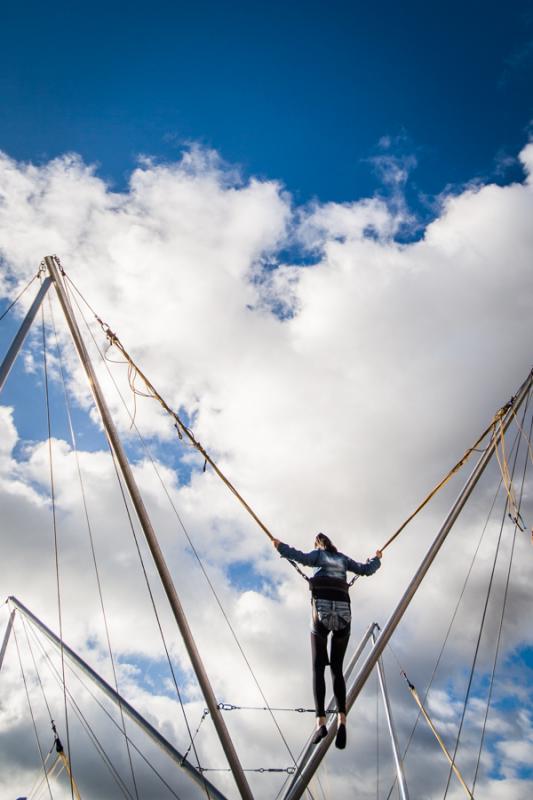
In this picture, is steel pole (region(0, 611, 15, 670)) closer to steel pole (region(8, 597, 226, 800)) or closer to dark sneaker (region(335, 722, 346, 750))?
steel pole (region(8, 597, 226, 800))

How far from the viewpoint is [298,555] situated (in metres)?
7.54

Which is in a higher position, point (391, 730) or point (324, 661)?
point (324, 661)

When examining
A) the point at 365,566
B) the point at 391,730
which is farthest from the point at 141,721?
the point at 391,730

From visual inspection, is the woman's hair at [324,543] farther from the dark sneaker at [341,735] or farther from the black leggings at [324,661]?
the dark sneaker at [341,735]

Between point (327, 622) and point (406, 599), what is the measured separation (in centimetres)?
142

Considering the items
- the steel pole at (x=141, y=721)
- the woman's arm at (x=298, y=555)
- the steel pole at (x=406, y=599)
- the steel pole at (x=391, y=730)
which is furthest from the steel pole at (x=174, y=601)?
the steel pole at (x=391, y=730)

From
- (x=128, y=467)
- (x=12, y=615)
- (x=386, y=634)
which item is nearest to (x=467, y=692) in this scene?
(x=386, y=634)

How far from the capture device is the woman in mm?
6875

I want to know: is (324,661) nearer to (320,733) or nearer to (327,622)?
(327,622)

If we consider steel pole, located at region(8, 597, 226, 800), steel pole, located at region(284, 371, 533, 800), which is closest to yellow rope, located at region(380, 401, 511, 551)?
steel pole, located at region(284, 371, 533, 800)

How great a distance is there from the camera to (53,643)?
12.2 meters

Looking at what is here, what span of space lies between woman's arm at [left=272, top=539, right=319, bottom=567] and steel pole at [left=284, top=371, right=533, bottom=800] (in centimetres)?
145

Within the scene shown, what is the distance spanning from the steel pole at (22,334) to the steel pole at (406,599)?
6.56 metres

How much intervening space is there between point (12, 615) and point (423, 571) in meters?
12.5
